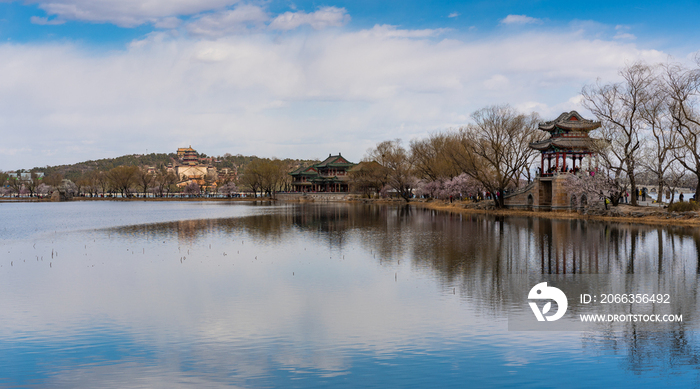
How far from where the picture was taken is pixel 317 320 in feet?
47.9

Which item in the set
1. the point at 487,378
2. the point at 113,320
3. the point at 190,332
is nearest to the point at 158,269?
the point at 113,320

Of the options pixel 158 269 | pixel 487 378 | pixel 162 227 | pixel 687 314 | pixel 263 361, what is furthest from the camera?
pixel 162 227

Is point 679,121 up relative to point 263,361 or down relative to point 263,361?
up

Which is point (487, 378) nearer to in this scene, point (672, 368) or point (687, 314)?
point (672, 368)

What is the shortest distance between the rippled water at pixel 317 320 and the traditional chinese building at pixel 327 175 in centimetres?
10037

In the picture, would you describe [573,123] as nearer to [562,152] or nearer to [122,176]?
[562,152]

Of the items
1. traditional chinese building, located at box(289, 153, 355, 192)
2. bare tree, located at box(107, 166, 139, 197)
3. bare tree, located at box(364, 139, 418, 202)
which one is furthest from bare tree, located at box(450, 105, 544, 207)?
bare tree, located at box(107, 166, 139, 197)

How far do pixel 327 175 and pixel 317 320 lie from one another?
4682 inches

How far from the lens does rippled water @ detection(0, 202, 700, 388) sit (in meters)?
10.7

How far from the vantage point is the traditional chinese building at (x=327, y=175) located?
429ft

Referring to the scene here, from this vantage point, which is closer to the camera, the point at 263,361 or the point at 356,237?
the point at 263,361

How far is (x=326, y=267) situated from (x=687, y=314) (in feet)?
45.4

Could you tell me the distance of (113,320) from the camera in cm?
1482

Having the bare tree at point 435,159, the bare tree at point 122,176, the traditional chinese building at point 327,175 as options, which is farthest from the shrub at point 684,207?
the bare tree at point 122,176
